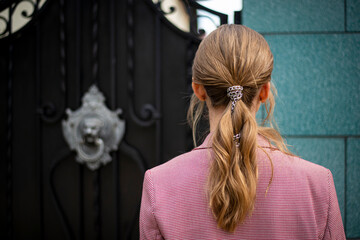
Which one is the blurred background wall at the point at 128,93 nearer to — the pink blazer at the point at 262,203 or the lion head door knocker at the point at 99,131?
the lion head door knocker at the point at 99,131

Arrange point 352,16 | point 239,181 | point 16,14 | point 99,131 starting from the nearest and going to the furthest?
1. point 239,181
2. point 352,16
3. point 99,131
4. point 16,14

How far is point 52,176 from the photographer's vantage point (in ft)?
7.63

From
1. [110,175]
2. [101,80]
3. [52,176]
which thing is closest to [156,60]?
[101,80]

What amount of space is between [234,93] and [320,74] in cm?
128

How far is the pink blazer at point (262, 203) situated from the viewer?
96 cm

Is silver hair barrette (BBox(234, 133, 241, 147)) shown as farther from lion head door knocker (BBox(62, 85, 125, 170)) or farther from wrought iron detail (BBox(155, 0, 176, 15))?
wrought iron detail (BBox(155, 0, 176, 15))

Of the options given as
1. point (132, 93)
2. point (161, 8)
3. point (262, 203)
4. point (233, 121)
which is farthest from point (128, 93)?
point (262, 203)

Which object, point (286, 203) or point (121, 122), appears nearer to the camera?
point (286, 203)

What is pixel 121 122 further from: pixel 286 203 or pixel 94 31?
pixel 286 203

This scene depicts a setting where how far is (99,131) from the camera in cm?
217

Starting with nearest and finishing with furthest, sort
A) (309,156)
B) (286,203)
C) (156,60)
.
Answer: (286,203) → (309,156) → (156,60)

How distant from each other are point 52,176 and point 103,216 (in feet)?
1.50

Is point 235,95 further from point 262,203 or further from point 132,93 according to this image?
point 132,93

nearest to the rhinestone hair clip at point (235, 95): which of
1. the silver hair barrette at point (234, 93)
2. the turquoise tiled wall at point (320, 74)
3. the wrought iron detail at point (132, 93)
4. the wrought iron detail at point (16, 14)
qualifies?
the silver hair barrette at point (234, 93)
